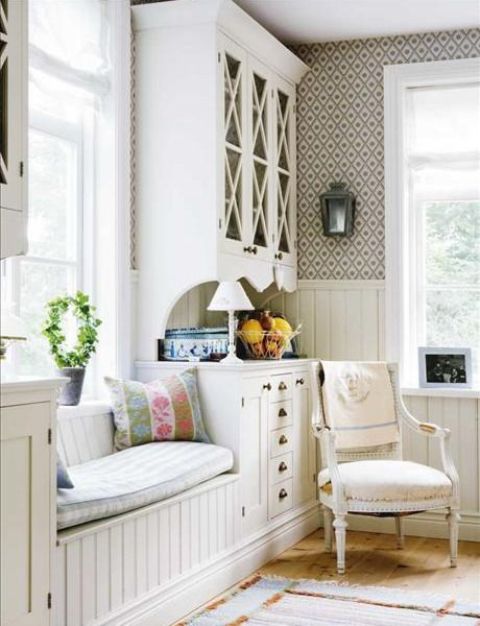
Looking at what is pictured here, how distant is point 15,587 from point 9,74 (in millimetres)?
1509

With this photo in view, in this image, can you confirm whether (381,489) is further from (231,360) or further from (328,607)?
(231,360)

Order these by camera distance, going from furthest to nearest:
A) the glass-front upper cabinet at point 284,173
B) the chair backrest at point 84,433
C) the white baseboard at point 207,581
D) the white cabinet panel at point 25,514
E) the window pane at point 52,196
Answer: the glass-front upper cabinet at point 284,173, the window pane at point 52,196, the chair backrest at point 84,433, the white baseboard at point 207,581, the white cabinet panel at point 25,514

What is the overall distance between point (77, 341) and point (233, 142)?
1338 millimetres

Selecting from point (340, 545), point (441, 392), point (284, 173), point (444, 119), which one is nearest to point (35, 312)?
point (340, 545)

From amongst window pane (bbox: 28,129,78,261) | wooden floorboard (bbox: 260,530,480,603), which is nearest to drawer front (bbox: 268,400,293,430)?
wooden floorboard (bbox: 260,530,480,603)

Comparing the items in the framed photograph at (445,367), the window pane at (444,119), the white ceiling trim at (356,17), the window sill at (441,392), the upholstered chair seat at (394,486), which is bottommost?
the upholstered chair seat at (394,486)

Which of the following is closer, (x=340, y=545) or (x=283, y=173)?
(x=340, y=545)

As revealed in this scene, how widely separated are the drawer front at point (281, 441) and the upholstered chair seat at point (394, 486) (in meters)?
0.35

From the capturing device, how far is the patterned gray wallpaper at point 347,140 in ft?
17.6

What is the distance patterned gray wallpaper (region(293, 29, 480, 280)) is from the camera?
5.37 metres

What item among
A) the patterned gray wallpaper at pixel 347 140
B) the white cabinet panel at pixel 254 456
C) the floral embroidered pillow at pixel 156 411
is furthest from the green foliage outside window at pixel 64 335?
the patterned gray wallpaper at pixel 347 140

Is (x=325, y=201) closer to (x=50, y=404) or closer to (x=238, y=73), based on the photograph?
(x=238, y=73)

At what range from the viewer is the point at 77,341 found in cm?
396

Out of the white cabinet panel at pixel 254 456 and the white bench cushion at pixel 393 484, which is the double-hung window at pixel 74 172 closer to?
the white cabinet panel at pixel 254 456
